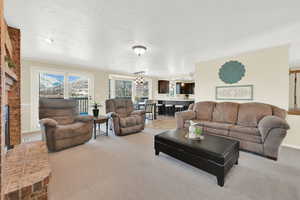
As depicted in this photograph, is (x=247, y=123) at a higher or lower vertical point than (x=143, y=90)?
lower

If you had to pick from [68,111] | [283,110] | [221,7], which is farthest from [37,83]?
[283,110]

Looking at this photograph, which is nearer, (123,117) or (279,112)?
(279,112)

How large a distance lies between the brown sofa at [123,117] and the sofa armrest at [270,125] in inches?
117

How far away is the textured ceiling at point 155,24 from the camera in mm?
1686

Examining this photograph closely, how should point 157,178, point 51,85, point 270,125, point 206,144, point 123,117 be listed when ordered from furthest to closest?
point 51,85 → point 123,117 → point 270,125 → point 206,144 → point 157,178

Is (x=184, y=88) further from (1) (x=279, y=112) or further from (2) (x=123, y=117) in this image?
(1) (x=279, y=112)

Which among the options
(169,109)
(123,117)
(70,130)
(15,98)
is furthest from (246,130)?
(169,109)

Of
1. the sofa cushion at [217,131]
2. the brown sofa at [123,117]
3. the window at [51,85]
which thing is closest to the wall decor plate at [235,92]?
the sofa cushion at [217,131]

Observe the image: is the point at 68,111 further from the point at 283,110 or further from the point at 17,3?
the point at 283,110

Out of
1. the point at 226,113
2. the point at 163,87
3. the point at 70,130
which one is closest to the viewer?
the point at 70,130

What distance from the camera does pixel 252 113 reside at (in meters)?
3.06

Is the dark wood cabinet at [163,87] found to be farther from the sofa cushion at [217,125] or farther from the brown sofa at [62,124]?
the brown sofa at [62,124]

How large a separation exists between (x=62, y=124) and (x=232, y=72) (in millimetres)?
4767

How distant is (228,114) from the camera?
→ 3.44 m
